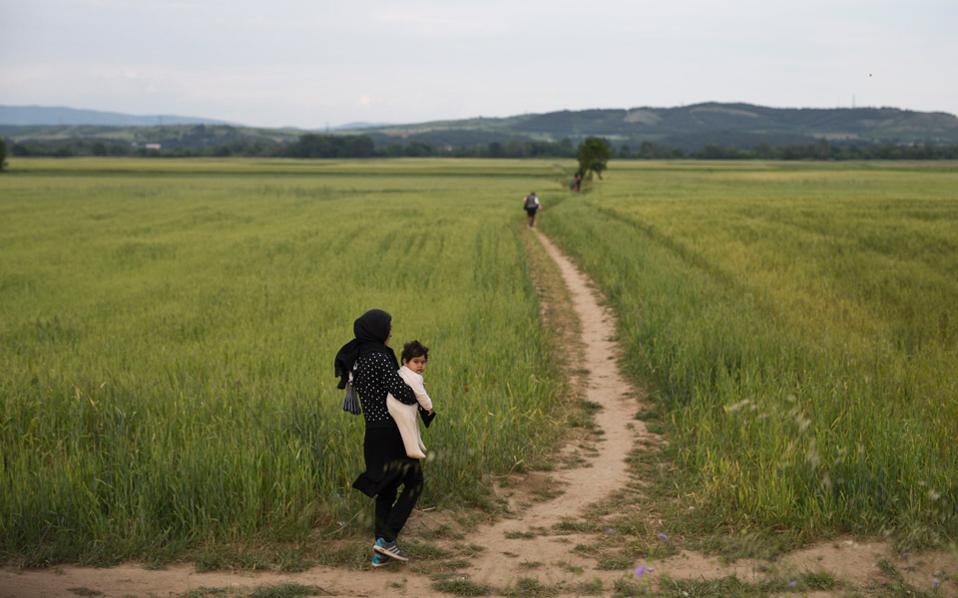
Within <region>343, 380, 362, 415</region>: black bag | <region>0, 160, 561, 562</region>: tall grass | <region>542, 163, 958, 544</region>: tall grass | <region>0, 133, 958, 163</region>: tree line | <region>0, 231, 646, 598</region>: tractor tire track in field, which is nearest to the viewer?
<region>0, 231, 646, 598</region>: tractor tire track in field

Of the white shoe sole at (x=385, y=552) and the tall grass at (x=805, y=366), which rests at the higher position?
the tall grass at (x=805, y=366)

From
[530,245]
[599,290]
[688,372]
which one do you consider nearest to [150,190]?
[530,245]

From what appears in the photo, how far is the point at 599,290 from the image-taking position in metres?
19.1

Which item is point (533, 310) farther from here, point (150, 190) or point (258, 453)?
point (150, 190)

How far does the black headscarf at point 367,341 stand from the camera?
618 centimetres

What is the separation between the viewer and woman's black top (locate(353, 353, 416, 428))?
20.1 ft

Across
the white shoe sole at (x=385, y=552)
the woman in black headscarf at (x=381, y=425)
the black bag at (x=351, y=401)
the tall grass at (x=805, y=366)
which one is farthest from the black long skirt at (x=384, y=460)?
the tall grass at (x=805, y=366)

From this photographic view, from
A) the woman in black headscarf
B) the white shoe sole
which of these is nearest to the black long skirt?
the woman in black headscarf

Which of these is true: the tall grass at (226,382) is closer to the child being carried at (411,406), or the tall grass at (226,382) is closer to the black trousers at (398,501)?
the black trousers at (398,501)

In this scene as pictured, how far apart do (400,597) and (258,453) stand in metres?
2.11

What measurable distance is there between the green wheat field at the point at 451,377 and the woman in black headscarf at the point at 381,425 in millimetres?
636

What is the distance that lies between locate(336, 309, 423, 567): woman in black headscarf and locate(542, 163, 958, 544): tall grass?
99.0 inches

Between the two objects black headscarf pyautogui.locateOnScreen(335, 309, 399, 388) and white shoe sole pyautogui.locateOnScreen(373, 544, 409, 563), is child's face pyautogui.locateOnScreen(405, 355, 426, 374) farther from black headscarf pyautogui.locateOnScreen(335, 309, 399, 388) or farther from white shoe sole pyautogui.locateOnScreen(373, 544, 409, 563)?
white shoe sole pyautogui.locateOnScreen(373, 544, 409, 563)

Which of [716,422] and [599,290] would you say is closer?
[716,422]
